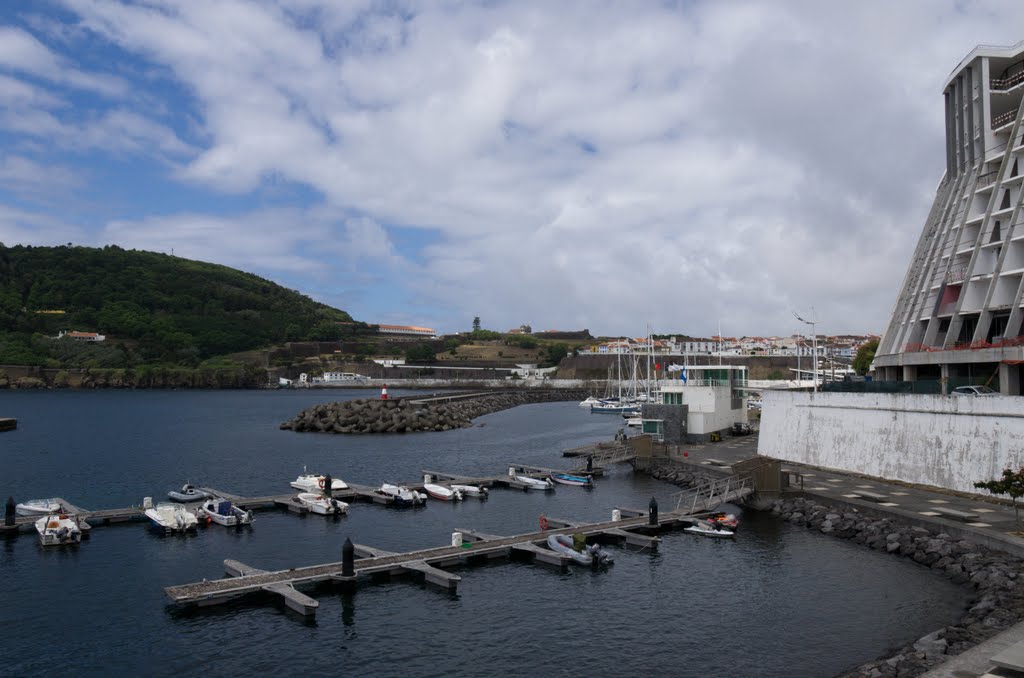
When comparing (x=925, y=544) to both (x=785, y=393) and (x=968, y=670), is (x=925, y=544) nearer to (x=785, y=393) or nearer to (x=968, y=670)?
Answer: (x=968, y=670)

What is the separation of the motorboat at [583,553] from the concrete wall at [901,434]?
18.4m

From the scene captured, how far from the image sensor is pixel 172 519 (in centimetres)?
3731

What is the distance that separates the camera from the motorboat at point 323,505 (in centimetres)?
4220

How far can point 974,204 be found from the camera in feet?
159

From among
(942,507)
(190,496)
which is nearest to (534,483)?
(190,496)

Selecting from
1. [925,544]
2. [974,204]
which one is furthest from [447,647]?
[974,204]

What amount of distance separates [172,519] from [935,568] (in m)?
36.4

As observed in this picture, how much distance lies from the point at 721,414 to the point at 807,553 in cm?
3418

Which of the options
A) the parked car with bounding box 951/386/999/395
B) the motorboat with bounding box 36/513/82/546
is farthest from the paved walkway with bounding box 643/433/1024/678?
the motorboat with bounding box 36/513/82/546

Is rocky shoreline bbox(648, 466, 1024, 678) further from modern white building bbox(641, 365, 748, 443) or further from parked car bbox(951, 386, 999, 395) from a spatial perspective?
modern white building bbox(641, 365, 748, 443)

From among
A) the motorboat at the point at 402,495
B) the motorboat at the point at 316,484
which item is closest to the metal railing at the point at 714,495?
the motorboat at the point at 402,495

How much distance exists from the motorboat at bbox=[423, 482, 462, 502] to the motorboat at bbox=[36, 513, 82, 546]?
822 inches

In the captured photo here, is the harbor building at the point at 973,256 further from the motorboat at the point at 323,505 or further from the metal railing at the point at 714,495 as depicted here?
the motorboat at the point at 323,505

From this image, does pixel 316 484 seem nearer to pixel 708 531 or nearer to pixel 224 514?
pixel 224 514
